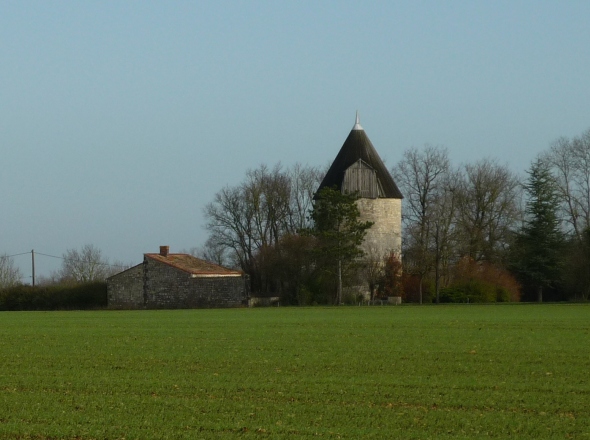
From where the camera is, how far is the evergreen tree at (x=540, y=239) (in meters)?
69.3

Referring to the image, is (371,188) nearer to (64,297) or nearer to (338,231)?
(338,231)

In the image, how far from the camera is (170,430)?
34.8ft

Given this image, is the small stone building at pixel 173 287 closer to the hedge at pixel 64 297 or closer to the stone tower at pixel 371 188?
the hedge at pixel 64 297

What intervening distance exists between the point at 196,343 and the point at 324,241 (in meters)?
42.5

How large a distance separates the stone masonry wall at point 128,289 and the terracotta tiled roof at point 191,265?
145cm

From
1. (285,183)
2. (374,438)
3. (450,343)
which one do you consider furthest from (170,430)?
(285,183)

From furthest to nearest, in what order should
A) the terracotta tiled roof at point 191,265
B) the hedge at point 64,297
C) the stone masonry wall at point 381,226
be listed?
the stone masonry wall at point 381,226, the hedge at point 64,297, the terracotta tiled roof at point 191,265

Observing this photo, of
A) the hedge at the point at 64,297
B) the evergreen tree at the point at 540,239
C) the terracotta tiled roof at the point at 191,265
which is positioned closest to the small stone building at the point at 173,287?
the terracotta tiled roof at the point at 191,265

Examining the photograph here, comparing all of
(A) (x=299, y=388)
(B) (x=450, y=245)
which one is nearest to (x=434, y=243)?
(B) (x=450, y=245)

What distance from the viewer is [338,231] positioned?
65.8m

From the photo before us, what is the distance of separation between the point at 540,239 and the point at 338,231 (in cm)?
1453

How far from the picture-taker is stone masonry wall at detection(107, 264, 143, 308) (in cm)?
6625

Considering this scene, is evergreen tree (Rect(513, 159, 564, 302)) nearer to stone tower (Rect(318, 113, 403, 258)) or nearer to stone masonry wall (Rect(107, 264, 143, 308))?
stone tower (Rect(318, 113, 403, 258))

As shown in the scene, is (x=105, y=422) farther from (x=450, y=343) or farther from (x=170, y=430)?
(x=450, y=343)
